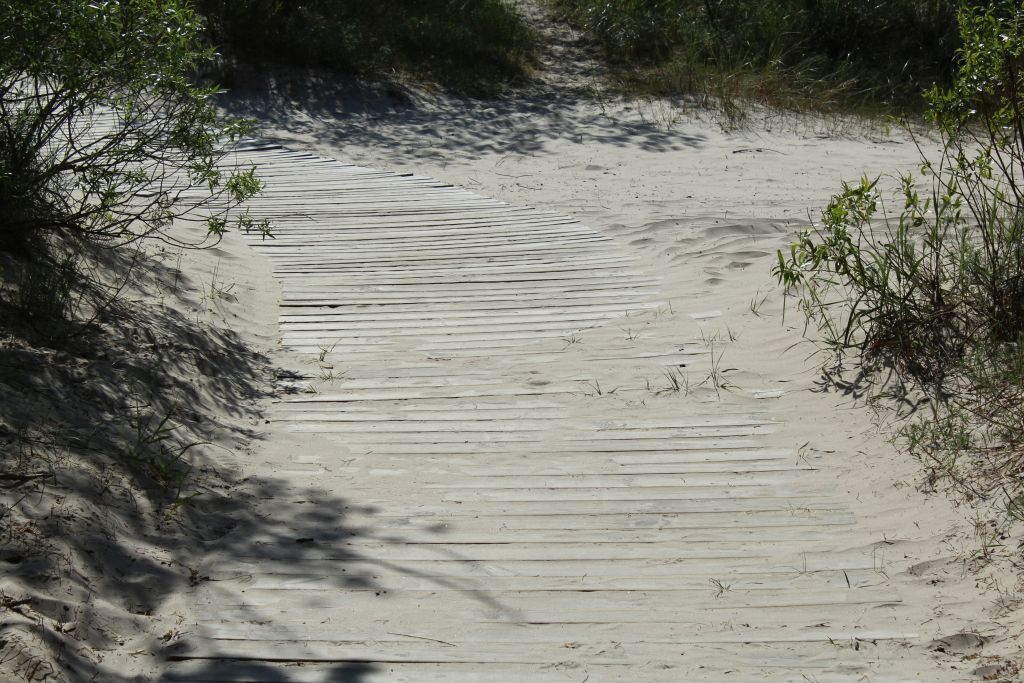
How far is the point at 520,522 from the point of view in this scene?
12.5 feet

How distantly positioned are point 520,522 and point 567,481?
1.34 feet

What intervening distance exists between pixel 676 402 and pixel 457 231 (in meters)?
3.31

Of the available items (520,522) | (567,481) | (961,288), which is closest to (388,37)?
(961,288)

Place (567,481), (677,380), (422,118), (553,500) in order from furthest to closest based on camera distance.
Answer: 1. (422,118)
2. (677,380)
3. (567,481)
4. (553,500)

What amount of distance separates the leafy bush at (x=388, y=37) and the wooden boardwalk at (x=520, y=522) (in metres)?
6.96

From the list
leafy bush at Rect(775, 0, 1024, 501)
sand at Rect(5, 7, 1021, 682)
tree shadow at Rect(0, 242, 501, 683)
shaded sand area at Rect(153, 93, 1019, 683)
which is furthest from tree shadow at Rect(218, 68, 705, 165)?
tree shadow at Rect(0, 242, 501, 683)

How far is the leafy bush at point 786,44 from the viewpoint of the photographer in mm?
12852

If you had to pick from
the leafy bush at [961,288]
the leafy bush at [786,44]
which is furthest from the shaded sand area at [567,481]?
the leafy bush at [786,44]

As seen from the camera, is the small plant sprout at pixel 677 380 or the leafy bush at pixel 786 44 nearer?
the small plant sprout at pixel 677 380

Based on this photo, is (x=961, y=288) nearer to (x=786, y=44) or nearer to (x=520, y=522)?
(x=520, y=522)

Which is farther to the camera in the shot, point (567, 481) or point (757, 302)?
A: point (757, 302)

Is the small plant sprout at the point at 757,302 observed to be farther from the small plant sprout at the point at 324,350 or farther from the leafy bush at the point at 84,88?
the leafy bush at the point at 84,88

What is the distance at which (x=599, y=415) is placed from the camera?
4.85 meters

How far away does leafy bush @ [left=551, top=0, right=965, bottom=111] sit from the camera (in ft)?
42.2
